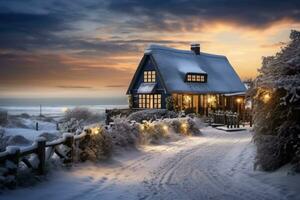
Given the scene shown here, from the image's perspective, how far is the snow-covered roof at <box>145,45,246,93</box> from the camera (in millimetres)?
45812

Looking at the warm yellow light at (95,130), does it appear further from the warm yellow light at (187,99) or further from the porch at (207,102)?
the warm yellow light at (187,99)

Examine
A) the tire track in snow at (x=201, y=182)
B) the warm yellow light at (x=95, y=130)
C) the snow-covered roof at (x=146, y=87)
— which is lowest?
the tire track in snow at (x=201, y=182)

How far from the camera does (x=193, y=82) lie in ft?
158

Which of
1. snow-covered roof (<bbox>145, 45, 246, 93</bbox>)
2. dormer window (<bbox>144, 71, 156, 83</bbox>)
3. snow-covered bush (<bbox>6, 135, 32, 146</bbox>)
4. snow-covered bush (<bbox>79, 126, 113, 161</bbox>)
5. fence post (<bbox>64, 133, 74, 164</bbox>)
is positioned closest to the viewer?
fence post (<bbox>64, 133, 74, 164</bbox>)

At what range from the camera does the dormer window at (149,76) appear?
152 feet

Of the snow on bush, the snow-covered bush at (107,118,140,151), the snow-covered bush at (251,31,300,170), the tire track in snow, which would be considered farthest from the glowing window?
the snow-covered bush at (251,31,300,170)

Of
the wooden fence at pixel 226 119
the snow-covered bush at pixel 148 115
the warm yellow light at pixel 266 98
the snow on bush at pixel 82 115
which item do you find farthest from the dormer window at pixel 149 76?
the warm yellow light at pixel 266 98

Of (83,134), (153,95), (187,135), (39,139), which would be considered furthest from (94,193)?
(153,95)

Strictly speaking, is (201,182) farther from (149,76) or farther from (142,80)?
(142,80)

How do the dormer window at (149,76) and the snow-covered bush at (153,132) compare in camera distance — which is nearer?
the snow-covered bush at (153,132)

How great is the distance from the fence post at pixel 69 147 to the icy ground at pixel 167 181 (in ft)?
1.30

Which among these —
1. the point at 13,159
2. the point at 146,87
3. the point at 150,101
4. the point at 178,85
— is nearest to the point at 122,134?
the point at 13,159

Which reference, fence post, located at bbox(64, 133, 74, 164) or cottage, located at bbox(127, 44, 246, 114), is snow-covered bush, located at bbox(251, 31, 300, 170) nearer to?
fence post, located at bbox(64, 133, 74, 164)

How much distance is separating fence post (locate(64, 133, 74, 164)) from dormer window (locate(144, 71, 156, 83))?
32781 mm
